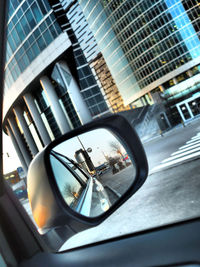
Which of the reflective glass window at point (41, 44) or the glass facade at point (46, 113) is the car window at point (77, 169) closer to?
the reflective glass window at point (41, 44)

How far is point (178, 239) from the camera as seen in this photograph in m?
1.03

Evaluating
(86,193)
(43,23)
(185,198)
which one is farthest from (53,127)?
(86,193)

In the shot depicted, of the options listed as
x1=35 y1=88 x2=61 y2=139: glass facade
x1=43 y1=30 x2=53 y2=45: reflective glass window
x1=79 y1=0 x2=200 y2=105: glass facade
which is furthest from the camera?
x1=79 y1=0 x2=200 y2=105: glass facade

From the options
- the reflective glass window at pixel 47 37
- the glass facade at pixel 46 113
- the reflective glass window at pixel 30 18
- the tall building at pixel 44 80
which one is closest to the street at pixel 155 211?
the tall building at pixel 44 80

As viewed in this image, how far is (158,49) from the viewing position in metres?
49.1

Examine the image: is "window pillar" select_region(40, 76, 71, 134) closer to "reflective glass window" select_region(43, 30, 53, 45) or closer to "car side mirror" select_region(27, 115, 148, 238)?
"reflective glass window" select_region(43, 30, 53, 45)

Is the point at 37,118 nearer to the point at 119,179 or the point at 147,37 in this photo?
the point at 119,179

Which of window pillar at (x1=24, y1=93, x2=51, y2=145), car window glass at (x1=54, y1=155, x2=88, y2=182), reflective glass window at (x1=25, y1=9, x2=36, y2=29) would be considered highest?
reflective glass window at (x1=25, y1=9, x2=36, y2=29)

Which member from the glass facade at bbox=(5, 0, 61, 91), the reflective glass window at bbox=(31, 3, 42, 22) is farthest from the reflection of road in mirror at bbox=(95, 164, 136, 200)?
the reflective glass window at bbox=(31, 3, 42, 22)

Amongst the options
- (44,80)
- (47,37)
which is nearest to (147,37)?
(47,37)

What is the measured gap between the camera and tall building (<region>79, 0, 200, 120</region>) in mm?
46094

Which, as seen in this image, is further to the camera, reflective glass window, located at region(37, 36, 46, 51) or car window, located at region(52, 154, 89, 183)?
reflective glass window, located at region(37, 36, 46, 51)

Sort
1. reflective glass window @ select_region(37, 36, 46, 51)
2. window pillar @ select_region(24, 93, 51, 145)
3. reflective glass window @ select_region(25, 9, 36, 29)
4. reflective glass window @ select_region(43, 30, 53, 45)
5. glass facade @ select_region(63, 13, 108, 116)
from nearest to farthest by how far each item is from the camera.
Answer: reflective glass window @ select_region(43, 30, 53, 45) → reflective glass window @ select_region(25, 9, 36, 29) → reflective glass window @ select_region(37, 36, 46, 51) → window pillar @ select_region(24, 93, 51, 145) → glass facade @ select_region(63, 13, 108, 116)

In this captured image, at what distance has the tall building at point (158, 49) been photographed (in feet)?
151
